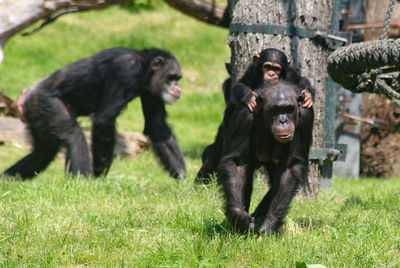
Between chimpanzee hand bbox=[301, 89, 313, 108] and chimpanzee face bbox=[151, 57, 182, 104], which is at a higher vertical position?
chimpanzee hand bbox=[301, 89, 313, 108]

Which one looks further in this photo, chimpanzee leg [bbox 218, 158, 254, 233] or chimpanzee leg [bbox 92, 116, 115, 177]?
chimpanzee leg [bbox 92, 116, 115, 177]

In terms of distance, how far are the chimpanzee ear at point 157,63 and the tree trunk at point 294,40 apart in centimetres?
241

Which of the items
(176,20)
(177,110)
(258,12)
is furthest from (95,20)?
(258,12)

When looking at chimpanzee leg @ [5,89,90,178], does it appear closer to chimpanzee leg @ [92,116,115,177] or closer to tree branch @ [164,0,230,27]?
chimpanzee leg @ [92,116,115,177]

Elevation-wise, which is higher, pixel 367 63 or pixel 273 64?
pixel 367 63

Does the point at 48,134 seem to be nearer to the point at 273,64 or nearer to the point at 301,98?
the point at 273,64

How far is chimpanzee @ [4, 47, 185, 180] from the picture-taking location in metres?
7.12

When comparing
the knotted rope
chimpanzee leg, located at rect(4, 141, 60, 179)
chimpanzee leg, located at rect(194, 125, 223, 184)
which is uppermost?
the knotted rope

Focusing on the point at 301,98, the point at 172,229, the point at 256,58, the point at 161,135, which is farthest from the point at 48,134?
the point at 301,98

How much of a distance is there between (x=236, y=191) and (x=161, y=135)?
4095 mm

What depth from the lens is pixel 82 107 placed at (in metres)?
7.52

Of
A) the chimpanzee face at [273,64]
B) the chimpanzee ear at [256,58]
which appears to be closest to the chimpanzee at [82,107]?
the chimpanzee ear at [256,58]

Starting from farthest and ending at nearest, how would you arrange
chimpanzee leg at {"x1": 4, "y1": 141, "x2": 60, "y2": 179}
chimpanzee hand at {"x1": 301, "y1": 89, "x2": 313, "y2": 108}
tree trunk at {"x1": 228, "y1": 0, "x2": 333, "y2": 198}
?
chimpanzee leg at {"x1": 4, "y1": 141, "x2": 60, "y2": 179} → tree trunk at {"x1": 228, "y1": 0, "x2": 333, "y2": 198} → chimpanzee hand at {"x1": 301, "y1": 89, "x2": 313, "y2": 108}

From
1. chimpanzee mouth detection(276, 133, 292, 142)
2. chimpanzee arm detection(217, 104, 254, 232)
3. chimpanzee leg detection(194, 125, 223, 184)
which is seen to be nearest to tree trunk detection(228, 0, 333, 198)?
chimpanzee leg detection(194, 125, 223, 184)
